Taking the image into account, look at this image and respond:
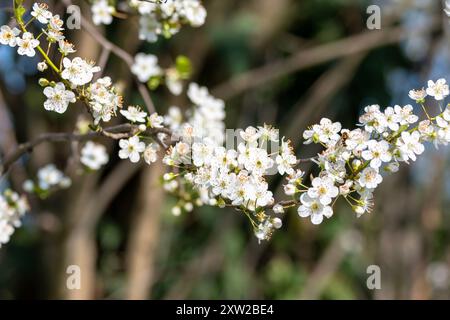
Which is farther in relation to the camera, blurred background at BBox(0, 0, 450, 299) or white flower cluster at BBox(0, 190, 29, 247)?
blurred background at BBox(0, 0, 450, 299)

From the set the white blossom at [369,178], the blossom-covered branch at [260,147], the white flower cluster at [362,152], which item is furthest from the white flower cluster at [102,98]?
the white blossom at [369,178]

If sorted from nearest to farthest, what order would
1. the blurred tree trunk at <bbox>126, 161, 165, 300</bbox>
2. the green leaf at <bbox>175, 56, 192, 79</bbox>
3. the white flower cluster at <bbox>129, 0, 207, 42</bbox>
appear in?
1. the white flower cluster at <bbox>129, 0, 207, 42</bbox>
2. the green leaf at <bbox>175, 56, 192, 79</bbox>
3. the blurred tree trunk at <bbox>126, 161, 165, 300</bbox>

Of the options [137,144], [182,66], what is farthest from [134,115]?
[182,66]

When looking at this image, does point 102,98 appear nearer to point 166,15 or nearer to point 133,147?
point 133,147

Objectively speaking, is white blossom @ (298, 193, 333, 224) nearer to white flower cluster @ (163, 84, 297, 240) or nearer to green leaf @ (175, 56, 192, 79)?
white flower cluster @ (163, 84, 297, 240)

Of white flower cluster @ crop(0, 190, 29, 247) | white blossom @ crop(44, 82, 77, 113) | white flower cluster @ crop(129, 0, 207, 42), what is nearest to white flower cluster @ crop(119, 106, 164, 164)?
white blossom @ crop(44, 82, 77, 113)

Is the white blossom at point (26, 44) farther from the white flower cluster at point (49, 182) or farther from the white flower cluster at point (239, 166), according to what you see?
the white flower cluster at point (49, 182)
